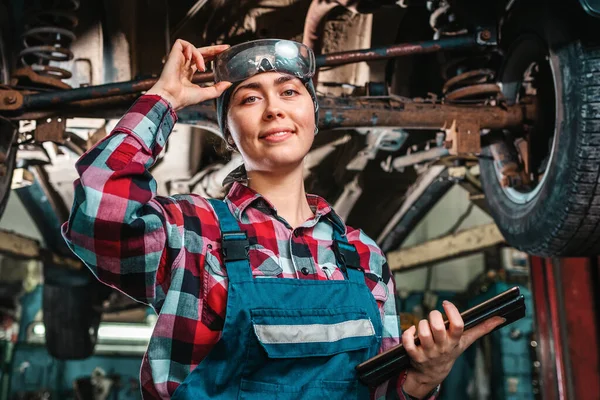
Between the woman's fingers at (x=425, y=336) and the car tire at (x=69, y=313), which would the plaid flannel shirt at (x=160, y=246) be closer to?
the woman's fingers at (x=425, y=336)

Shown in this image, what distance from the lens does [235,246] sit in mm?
1061

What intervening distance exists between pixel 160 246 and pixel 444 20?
1.83 m

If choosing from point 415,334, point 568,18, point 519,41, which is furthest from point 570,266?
point 415,334

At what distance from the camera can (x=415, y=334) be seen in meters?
1.08

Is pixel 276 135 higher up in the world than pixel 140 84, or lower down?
lower down

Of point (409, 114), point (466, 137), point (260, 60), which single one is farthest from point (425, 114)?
point (260, 60)

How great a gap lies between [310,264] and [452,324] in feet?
0.93

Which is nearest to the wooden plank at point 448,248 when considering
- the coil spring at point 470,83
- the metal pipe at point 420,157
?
the metal pipe at point 420,157

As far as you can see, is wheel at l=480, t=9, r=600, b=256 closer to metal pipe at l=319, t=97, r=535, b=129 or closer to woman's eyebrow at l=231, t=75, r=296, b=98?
metal pipe at l=319, t=97, r=535, b=129

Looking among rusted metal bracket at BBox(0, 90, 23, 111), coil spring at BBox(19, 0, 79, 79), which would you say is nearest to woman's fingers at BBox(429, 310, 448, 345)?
rusted metal bracket at BBox(0, 90, 23, 111)

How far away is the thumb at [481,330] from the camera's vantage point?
41.5 inches

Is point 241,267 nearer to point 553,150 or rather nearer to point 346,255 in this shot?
point 346,255

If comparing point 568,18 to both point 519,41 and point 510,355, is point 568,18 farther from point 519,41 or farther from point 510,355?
point 510,355

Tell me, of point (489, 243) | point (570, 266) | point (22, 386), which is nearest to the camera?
point (570, 266)
